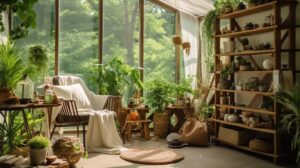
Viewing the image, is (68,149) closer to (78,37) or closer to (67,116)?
(67,116)

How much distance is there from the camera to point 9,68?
3.65 metres

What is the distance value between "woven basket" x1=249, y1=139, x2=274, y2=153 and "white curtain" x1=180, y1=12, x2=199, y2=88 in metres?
2.35

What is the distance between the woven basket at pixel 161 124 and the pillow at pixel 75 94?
1.27 m

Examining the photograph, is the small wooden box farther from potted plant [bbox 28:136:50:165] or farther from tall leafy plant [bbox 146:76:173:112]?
potted plant [bbox 28:136:50:165]

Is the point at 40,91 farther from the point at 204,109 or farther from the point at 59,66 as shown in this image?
the point at 204,109

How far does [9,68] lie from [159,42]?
147 inches

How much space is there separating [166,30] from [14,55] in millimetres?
3806

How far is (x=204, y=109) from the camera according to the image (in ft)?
19.8

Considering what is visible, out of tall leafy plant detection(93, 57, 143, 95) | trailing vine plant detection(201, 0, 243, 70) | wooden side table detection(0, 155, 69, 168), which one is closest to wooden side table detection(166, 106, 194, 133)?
tall leafy plant detection(93, 57, 143, 95)

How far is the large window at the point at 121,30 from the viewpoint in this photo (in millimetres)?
6531

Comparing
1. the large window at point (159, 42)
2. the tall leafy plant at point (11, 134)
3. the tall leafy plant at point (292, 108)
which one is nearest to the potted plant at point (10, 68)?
the tall leafy plant at point (11, 134)

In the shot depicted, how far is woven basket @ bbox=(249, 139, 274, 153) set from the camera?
175 inches

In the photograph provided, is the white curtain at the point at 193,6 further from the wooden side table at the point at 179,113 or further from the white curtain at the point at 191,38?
the wooden side table at the point at 179,113

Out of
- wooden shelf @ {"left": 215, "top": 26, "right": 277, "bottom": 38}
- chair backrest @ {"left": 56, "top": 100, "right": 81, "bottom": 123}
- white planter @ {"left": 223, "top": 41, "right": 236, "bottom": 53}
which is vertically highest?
wooden shelf @ {"left": 215, "top": 26, "right": 277, "bottom": 38}
